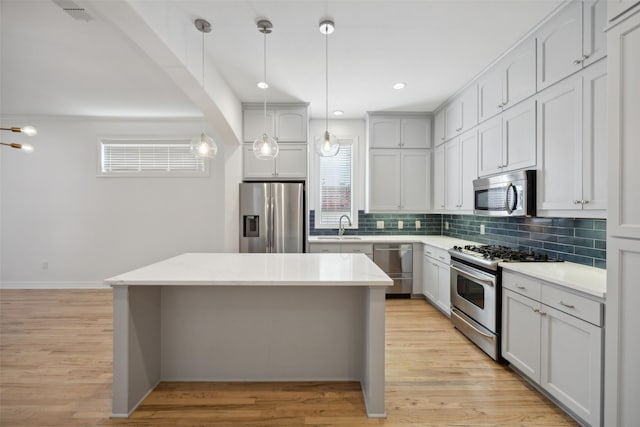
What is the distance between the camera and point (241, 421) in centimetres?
183

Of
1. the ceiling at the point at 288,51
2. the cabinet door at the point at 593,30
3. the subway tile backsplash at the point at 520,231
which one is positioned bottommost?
the subway tile backsplash at the point at 520,231

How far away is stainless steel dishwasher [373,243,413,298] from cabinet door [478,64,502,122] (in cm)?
189

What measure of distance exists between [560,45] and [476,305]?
6.98 feet

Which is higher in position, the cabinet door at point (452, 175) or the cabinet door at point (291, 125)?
the cabinet door at point (291, 125)

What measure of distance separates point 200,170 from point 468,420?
4.54m

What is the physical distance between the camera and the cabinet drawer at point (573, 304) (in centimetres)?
161

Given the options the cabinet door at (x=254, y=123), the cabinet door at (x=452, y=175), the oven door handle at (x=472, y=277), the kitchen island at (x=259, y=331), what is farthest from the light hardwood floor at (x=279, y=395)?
the cabinet door at (x=254, y=123)

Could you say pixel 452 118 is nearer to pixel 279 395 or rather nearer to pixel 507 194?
pixel 507 194

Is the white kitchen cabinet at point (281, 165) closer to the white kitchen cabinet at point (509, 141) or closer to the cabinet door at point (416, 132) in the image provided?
the cabinet door at point (416, 132)

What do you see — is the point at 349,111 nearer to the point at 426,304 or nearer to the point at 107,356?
the point at 426,304

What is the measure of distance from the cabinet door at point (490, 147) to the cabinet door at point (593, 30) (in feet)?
3.10

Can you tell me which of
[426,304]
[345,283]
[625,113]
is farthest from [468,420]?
[426,304]

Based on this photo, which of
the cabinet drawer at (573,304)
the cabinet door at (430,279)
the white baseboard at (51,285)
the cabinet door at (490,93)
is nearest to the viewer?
the cabinet drawer at (573,304)

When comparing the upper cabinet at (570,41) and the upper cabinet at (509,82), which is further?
the upper cabinet at (509,82)
